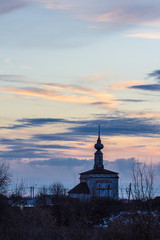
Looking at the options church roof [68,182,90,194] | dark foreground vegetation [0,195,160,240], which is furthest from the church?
dark foreground vegetation [0,195,160,240]

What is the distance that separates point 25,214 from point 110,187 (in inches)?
1980

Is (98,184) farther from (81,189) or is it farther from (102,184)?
(81,189)

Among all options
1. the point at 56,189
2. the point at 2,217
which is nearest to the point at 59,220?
the point at 2,217

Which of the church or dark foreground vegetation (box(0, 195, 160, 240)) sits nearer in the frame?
dark foreground vegetation (box(0, 195, 160, 240))

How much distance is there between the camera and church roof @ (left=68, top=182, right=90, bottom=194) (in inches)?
3090

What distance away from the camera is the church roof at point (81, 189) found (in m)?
78.5

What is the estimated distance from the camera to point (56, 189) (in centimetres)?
6931

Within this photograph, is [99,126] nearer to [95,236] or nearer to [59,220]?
[59,220]

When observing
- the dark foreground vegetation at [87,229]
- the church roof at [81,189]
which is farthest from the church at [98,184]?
the dark foreground vegetation at [87,229]

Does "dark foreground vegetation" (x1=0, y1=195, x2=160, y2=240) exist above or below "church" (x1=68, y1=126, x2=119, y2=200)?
below

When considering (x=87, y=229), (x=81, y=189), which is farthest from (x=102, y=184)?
(x=87, y=229)

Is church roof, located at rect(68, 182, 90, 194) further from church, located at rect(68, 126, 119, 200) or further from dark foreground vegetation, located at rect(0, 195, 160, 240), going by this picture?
dark foreground vegetation, located at rect(0, 195, 160, 240)

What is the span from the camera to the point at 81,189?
79000mm

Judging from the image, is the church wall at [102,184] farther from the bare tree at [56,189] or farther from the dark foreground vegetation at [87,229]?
the dark foreground vegetation at [87,229]
